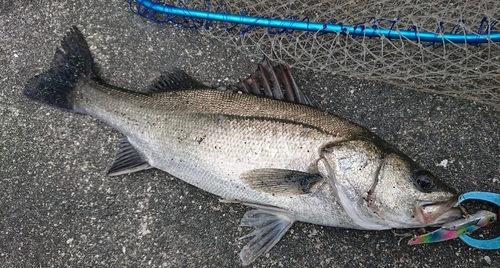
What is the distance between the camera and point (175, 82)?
2533 mm

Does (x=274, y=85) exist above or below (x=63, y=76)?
above

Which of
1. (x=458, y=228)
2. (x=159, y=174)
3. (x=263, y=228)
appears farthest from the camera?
(x=159, y=174)

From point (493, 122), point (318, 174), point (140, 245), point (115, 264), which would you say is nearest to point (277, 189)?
point (318, 174)

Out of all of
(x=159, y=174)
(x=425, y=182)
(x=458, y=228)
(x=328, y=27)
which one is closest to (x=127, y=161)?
(x=159, y=174)

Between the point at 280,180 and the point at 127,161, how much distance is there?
0.93 metres

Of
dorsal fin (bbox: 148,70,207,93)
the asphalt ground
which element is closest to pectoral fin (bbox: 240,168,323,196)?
the asphalt ground

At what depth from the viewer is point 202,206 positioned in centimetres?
259

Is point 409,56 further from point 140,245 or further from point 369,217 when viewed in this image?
point 140,245

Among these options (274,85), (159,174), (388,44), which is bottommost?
(159,174)

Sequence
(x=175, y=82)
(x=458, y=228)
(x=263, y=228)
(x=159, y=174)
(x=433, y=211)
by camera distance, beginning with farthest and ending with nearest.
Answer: (x=159, y=174) < (x=175, y=82) < (x=263, y=228) < (x=458, y=228) < (x=433, y=211)

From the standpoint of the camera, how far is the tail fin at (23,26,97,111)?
102 inches

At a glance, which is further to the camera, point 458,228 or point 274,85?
point 274,85

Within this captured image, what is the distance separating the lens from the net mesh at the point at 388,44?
2.46 meters

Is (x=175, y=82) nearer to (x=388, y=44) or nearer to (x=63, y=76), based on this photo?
(x=63, y=76)
